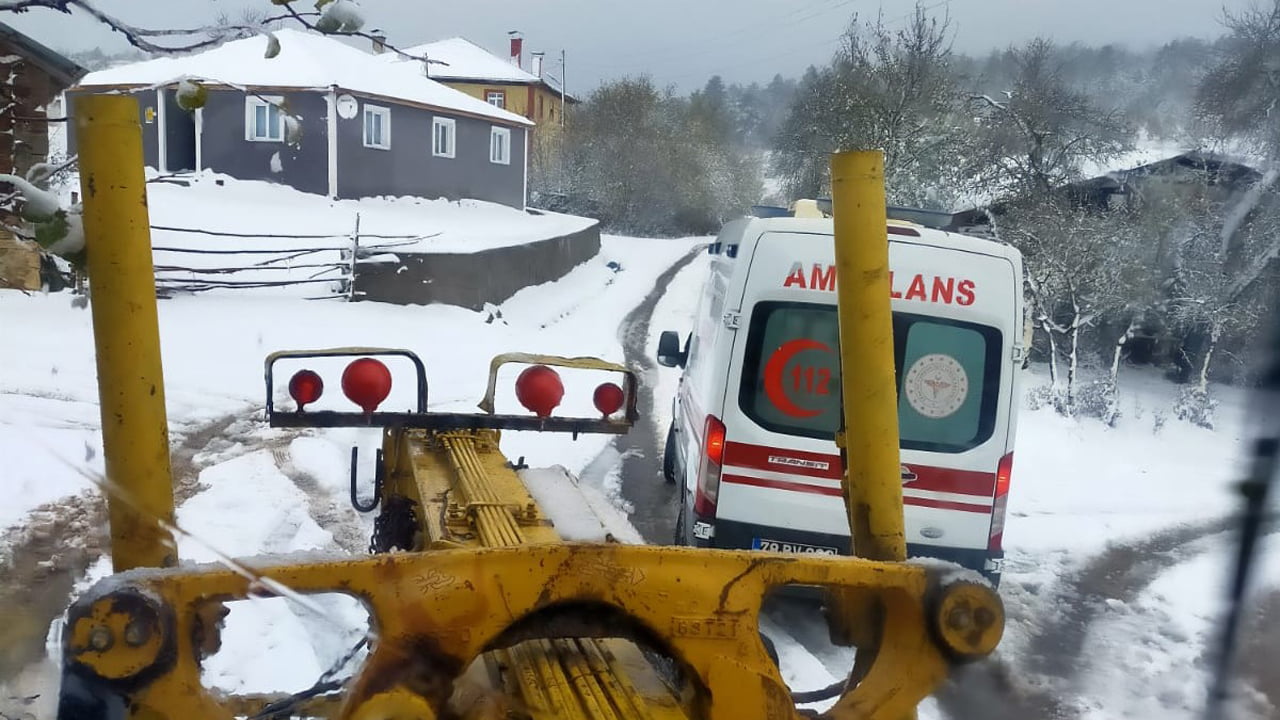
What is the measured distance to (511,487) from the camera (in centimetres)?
354

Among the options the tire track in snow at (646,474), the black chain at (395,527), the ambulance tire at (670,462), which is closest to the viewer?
the black chain at (395,527)

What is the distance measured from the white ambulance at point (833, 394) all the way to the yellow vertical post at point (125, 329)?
A: 407 cm

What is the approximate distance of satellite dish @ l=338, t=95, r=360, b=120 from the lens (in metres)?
26.5

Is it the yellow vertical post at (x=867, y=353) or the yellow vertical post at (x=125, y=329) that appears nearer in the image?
the yellow vertical post at (x=125, y=329)

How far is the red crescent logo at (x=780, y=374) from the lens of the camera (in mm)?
5715

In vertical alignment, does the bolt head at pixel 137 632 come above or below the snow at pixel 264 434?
above

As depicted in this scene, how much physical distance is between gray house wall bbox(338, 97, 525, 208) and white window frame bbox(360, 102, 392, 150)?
87 mm

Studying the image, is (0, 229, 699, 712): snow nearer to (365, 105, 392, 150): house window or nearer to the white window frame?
the white window frame

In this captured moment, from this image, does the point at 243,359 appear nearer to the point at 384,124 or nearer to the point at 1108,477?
the point at 1108,477

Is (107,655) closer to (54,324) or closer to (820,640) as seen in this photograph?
(820,640)

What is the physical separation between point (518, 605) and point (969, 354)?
443cm

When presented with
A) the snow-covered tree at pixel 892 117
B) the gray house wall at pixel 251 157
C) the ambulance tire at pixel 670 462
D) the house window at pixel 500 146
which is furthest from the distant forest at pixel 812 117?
the gray house wall at pixel 251 157

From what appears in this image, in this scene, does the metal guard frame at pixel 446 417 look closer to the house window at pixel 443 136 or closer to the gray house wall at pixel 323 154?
the gray house wall at pixel 323 154

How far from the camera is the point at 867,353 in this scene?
210cm
